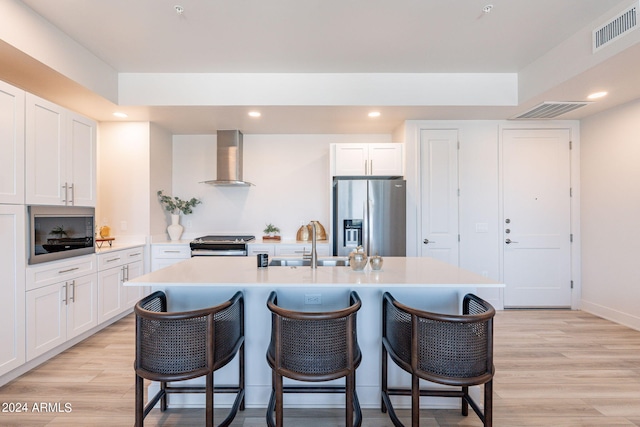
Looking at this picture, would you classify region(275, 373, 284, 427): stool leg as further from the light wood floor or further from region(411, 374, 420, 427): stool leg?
region(411, 374, 420, 427): stool leg

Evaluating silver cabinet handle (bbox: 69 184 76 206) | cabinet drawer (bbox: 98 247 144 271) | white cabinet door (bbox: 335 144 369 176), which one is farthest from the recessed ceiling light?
cabinet drawer (bbox: 98 247 144 271)

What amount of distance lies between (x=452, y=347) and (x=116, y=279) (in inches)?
135

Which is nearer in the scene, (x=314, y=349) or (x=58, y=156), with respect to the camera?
(x=314, y=349)

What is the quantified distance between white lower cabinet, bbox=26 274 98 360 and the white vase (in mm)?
1369

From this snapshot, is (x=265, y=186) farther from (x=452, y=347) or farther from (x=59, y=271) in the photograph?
(x=452, y=347)

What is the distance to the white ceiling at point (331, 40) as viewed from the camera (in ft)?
7.20

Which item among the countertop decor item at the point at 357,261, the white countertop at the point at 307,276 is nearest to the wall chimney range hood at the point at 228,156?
the white countertop at the point at 307,276

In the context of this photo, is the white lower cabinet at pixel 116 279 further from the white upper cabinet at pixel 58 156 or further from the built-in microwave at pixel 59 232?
the white upper cabinet at pixel 58 156

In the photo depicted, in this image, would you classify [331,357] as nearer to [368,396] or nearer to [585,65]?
[368,396]

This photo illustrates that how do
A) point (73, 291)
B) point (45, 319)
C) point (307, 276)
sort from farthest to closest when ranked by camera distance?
point (73, 291) < point (45, 319) < point (307, 276)

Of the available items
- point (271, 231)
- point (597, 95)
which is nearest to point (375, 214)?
point (271, 231)

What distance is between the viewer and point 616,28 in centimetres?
218

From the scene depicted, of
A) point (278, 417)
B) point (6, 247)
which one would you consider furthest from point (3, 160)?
point (278, 417)

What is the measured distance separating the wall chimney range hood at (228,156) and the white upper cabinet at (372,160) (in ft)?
4.86
